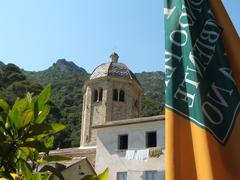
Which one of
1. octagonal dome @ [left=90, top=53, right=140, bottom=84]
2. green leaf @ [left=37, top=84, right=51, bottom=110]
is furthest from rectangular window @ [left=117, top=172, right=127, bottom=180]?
green leaf @ [left=37, top=84, right=51, bottom=110]

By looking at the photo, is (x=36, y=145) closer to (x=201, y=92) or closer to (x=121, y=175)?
(x=201, y=92)

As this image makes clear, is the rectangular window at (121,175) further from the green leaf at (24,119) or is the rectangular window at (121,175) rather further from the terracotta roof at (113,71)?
the green leaf at (24,119)

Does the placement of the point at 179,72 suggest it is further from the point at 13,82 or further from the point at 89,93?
the point at 13,82

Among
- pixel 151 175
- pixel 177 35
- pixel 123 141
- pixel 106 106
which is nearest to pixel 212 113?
pixel 177 35

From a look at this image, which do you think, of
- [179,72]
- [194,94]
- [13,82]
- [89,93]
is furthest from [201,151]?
[13,82]

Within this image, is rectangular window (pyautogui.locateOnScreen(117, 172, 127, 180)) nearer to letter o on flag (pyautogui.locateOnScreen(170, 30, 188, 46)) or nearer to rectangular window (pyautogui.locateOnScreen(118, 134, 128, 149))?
rectangular window (pyautogui.locateOnScreen(118, 134, 128, 149))

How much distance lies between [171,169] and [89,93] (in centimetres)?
3205

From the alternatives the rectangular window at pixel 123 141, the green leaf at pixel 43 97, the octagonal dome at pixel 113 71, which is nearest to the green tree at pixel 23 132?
the green leaf at pixel 43 97

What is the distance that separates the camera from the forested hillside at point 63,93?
49562 mm

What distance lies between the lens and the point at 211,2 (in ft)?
12.2

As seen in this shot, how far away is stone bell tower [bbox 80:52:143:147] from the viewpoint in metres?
33.7

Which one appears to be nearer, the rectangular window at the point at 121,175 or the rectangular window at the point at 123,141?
the rectangular window at the point at 121,175

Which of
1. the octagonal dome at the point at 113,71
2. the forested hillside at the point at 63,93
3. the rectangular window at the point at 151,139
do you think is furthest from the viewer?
the forested hillside at the point at 63,93

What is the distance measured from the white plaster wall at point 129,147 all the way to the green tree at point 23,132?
68.4 feet
